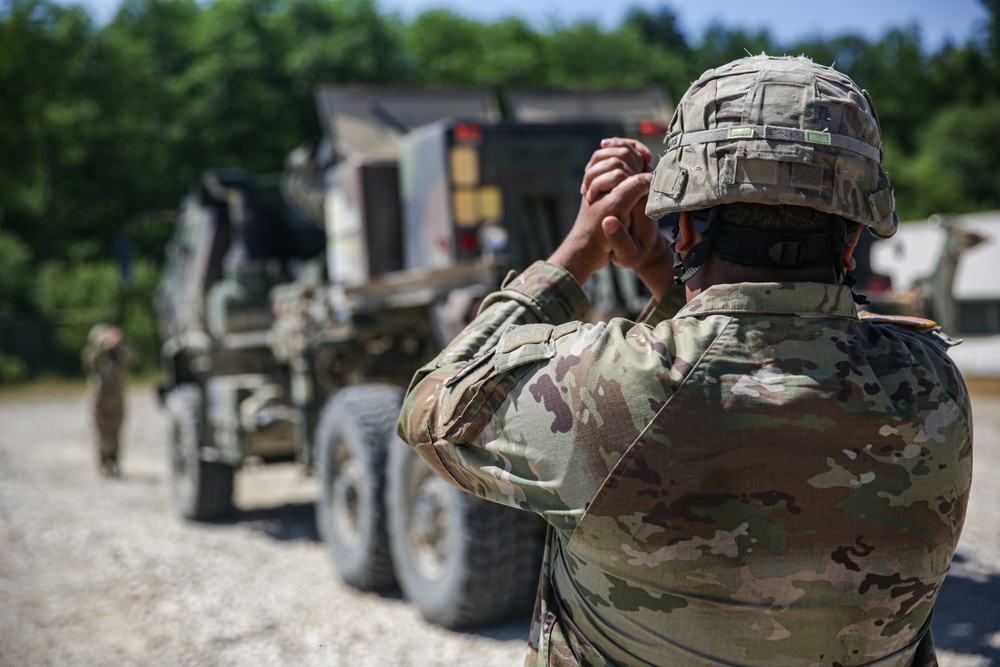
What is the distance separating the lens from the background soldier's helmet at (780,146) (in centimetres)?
146

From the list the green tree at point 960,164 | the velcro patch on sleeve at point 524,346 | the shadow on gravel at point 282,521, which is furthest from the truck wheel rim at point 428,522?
the green tree at point 960,164

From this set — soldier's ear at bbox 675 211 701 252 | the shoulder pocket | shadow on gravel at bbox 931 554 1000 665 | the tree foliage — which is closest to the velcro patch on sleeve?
the shoulder pocket

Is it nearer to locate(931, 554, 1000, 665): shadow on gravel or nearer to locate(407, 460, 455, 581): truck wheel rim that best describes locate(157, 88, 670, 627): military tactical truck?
locate(407, 460, 455, 581): truck wheel rim

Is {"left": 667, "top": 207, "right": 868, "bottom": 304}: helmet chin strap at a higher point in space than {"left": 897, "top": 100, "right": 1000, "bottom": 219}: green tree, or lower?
lower

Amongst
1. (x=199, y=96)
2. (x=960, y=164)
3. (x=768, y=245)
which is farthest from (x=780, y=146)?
(x=960, y=164)

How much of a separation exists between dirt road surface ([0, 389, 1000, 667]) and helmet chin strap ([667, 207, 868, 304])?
10.4 ft

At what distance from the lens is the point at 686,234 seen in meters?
1.60

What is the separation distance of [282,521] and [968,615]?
4993 millimetres

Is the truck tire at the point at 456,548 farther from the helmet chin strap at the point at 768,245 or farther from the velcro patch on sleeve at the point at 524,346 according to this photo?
the helmet chin strap at the point at 768,245

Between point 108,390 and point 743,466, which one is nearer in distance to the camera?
point 743,466

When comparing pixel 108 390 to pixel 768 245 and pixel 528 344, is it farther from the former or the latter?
pixel 768 245

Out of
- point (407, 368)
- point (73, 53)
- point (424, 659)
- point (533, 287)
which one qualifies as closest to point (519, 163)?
point (407, 368)

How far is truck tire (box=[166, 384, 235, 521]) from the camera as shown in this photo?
774 cm

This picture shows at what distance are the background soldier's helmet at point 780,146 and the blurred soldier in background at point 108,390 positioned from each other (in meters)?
9.97
